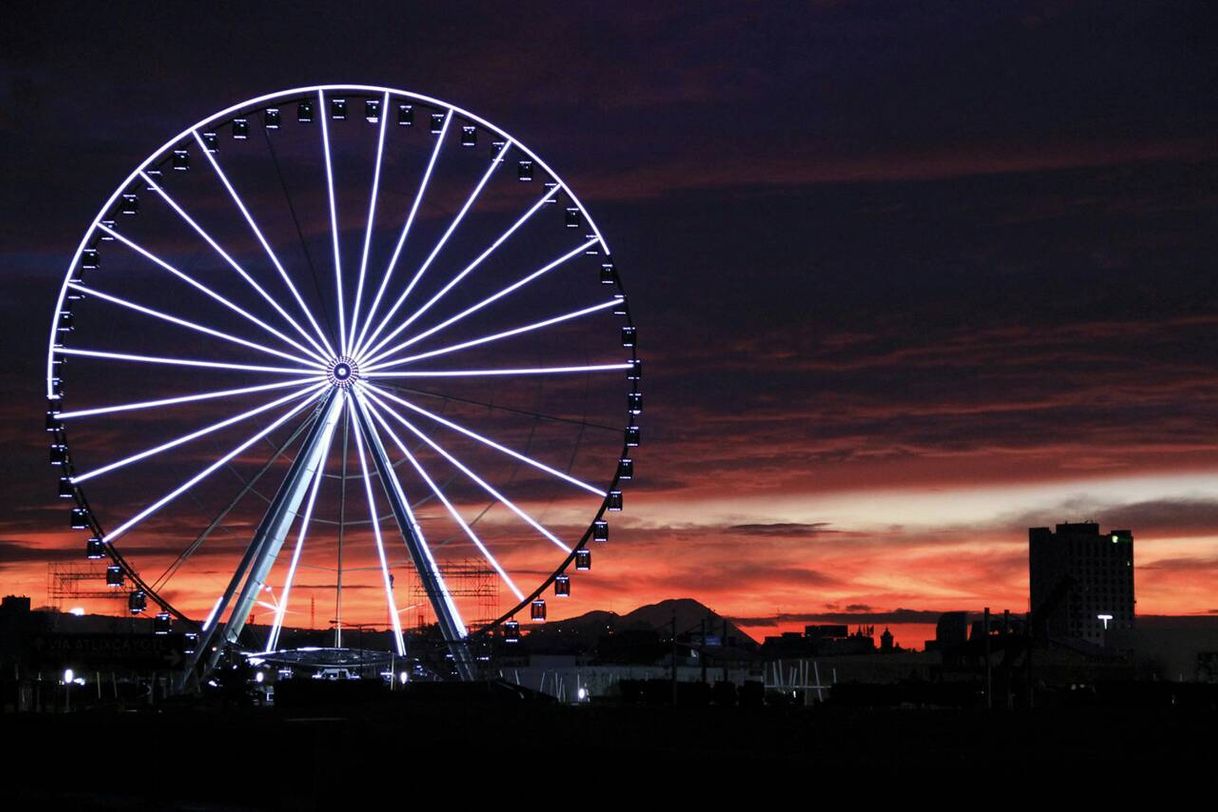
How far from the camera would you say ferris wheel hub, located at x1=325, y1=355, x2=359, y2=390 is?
180 ft

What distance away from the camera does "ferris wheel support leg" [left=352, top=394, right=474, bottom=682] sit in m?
55.8

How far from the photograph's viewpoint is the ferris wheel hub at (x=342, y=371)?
180ft

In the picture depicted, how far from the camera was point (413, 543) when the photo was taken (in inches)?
2231

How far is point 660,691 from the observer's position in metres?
73.2

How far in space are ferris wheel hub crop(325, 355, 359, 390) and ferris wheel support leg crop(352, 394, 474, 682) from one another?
591mm

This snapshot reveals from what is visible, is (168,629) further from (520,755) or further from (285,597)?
(520,755)

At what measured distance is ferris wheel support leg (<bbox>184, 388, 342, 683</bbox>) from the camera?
5609 cm

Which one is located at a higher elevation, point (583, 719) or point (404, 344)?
point (404, 344)

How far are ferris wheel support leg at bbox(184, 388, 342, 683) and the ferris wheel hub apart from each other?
1.51ft

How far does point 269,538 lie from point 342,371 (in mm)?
6864

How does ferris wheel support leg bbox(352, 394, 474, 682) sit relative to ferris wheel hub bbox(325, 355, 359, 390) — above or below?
below

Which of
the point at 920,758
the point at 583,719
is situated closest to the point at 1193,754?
the point at 920,758

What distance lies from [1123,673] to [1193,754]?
95.6 metres

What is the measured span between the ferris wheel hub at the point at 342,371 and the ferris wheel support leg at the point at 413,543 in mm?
591
